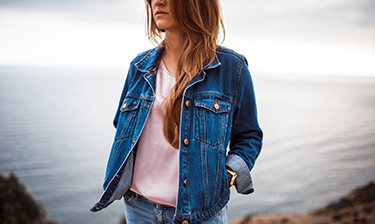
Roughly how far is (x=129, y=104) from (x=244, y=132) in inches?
27.7

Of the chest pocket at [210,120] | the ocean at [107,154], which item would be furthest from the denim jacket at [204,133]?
the ocean at [107,154]

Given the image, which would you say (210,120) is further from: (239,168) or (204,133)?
(239,168)

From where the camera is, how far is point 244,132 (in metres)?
1.63

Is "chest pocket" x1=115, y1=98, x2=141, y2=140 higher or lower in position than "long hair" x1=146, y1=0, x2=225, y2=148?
lower

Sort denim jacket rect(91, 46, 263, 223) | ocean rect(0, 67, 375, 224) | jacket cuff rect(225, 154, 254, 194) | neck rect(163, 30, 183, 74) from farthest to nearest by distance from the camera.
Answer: ocean rect(0, 67, 375, 224) < neck rect(163, 30, 183, 74) < jacket cuff rect(225, 154, 254, 194) < denim jacket rect(91, 46, 263, 223)

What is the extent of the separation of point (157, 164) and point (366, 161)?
9619 cm

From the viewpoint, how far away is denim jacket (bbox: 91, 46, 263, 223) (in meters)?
1.40

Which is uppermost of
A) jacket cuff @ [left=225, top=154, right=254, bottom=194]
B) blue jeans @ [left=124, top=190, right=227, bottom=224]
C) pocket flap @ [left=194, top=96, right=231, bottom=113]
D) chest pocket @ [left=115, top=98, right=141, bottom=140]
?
pocket flap @ [left=194, top=96, right=231, bottom=113]

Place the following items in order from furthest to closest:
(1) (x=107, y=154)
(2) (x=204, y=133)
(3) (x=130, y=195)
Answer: (1) (x=107, y=154), (3) (x=130, y=195), (2) (x=204, y=133)

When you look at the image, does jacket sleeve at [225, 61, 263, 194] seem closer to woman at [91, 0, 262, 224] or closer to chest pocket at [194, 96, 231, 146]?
woman at [91, 0, 262, 224]

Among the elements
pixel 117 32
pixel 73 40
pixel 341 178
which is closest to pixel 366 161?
pixel 341 178

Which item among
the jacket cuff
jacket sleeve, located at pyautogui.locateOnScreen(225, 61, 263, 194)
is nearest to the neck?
jacket sleeve, located at pyautogui.locateOnScreen(225, 61, 263, 194)

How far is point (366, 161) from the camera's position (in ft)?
265

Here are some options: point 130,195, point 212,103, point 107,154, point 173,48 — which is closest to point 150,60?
point 173,48
